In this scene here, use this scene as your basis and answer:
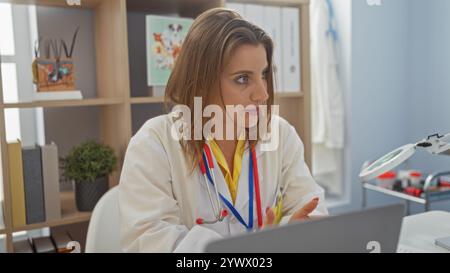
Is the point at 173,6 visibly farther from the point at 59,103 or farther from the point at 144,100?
the point at 59,103

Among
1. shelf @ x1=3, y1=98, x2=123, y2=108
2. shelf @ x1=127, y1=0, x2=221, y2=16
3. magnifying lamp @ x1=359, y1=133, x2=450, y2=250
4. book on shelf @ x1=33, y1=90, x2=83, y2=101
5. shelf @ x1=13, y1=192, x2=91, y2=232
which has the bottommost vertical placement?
shelf @ x1=13, y1=192, x2=91, y2=232

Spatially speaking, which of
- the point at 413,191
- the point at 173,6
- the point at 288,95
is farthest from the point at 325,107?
the point at 413,191

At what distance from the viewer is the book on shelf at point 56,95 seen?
121cm

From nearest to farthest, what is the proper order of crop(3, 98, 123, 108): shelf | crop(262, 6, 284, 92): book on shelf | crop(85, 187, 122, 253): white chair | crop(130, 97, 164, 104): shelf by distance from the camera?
crop(85, 187, 122, 253): white chair
crop(3, 98, 123, 108): shelf
crop(130, 97, 164, 104): shelf
crop(262, 6, 284, 92): book on shelf

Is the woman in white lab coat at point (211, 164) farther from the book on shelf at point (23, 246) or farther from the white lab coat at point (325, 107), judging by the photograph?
the white lab coat at point (325, 107)

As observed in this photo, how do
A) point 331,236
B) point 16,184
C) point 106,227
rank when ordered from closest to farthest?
point 331,236
point 106,227
point 16,184

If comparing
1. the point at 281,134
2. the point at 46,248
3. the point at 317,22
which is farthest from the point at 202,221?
the point at 317,22

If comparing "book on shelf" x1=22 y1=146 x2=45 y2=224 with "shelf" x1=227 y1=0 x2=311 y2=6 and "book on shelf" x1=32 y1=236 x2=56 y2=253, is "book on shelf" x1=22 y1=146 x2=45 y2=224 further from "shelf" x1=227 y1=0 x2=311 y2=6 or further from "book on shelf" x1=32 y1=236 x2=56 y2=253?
"shelf" x1=227 y1=0 x2=311 y2=6

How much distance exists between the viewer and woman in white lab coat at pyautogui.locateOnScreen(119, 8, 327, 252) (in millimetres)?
778

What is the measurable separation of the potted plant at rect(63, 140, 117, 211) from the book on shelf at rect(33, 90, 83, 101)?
15cm

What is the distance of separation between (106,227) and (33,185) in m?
0.41

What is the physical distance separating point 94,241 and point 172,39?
0.66 metres

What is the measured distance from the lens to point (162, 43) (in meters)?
1.30

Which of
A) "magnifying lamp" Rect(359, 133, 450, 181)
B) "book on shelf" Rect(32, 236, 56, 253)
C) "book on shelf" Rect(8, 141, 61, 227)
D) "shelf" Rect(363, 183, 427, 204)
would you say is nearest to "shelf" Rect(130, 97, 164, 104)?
"book on shelf" Rect(8, 141, 61, 227)
